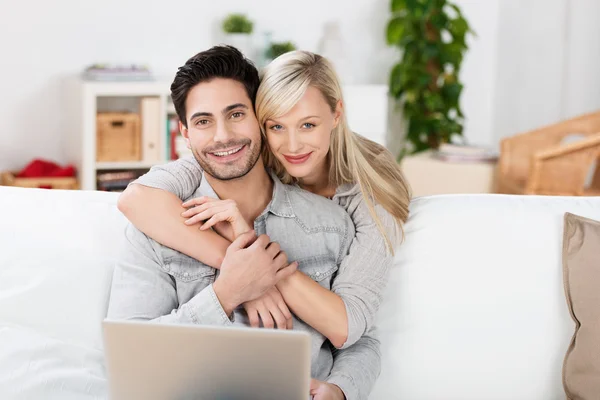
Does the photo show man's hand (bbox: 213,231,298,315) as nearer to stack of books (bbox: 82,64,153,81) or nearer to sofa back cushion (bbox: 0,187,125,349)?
sofa back cushion (bbox: 0,187,125,349)

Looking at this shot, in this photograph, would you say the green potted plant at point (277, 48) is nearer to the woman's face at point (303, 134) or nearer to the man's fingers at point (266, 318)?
the woman's face at point (303, 134)

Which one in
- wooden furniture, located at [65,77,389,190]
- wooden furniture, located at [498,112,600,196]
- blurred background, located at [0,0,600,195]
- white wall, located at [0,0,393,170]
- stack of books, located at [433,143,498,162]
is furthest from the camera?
stack of books, located at [433,143,498,162]

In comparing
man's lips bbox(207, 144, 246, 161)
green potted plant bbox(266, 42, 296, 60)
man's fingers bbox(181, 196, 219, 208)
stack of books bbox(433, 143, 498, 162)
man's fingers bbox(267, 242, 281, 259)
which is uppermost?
green potted plant bbox(266, 42, 296, 60)

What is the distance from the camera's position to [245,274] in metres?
1.57

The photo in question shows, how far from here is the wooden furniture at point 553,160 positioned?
12.0ft

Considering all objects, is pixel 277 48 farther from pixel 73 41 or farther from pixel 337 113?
pixel 337 113

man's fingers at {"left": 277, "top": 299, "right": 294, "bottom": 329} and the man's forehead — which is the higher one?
the man's forehead

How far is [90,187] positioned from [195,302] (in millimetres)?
2692

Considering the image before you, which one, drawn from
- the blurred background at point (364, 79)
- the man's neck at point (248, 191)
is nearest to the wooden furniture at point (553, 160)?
the blurred background at point (364, 79)

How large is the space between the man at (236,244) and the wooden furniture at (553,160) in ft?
7.15

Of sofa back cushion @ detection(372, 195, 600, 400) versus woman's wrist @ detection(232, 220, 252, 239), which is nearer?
woman's wrist @ detection(232, 220, 252, 239)

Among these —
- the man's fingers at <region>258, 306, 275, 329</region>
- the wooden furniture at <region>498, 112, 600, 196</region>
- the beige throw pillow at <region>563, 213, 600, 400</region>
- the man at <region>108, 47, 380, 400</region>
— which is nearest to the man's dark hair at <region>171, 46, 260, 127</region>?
the man at <region>108, 47, 380, 400</region>

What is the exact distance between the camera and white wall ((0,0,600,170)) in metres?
4.29

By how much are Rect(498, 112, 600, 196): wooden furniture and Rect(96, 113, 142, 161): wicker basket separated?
1.83m
